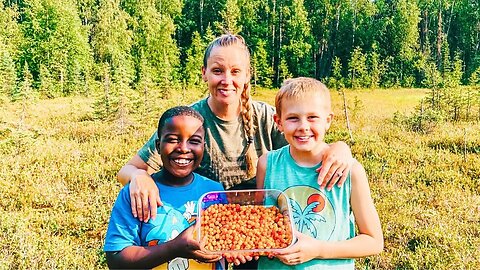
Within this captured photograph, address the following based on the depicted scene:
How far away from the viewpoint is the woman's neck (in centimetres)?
247

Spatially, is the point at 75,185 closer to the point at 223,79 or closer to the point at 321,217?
the point at 223,79

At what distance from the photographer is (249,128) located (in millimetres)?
2549

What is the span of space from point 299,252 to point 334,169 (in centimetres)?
38

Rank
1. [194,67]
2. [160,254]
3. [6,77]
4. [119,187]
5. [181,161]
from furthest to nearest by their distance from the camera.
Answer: [194,67] → [6,77] → [119,187] → [181,161] → [160,254]

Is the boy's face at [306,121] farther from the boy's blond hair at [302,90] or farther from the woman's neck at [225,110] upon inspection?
the woman's neck at [225,110]

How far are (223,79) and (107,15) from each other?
1105 inches

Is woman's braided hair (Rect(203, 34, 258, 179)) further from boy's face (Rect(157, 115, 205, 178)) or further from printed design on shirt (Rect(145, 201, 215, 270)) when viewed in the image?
printed design on shirt (Rect(145, 201, 215, 270))

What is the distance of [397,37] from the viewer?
3155 centimetres

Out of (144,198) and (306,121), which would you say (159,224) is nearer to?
(144,198)

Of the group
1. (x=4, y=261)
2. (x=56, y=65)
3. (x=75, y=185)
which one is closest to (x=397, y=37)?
(x=56, y=65)

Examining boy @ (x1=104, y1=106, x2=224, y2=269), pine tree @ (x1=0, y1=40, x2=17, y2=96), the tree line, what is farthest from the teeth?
the tree line

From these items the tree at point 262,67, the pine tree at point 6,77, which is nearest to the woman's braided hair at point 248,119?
the pine tree at point 6,77

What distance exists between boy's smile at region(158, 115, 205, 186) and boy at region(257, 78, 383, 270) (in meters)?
0.39

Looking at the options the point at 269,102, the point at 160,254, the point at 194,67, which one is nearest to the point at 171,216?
the point at 160,254
